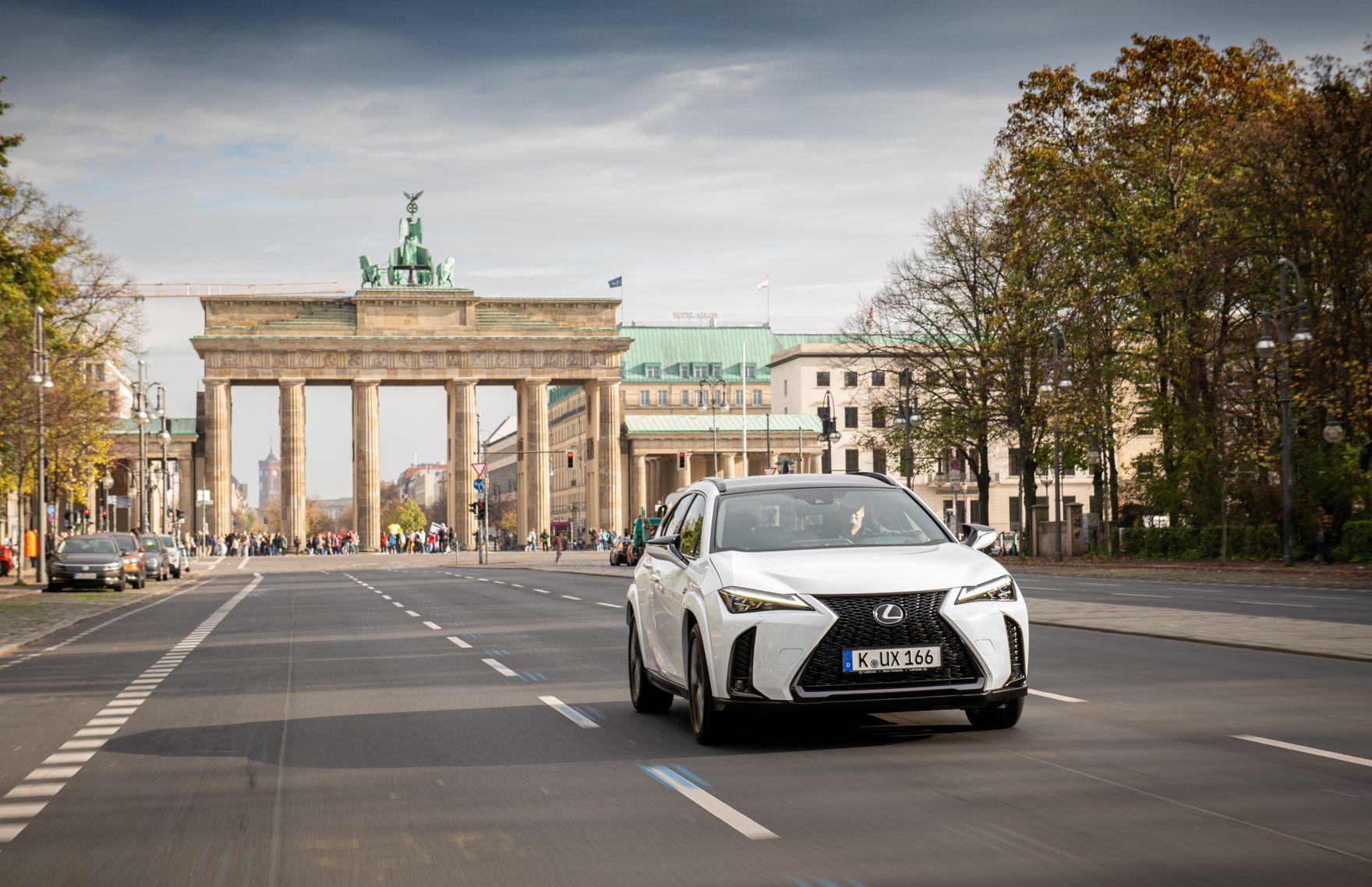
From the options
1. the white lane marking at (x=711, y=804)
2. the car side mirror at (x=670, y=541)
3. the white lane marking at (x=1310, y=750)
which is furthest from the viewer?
the car side mirror at (x=670, y=541)

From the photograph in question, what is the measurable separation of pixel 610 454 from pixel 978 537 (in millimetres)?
107152

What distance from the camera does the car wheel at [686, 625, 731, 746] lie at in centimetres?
984

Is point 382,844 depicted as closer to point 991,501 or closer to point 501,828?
point 501,828

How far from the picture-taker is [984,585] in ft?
31.4

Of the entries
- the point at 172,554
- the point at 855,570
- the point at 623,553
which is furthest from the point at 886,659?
the point at 623,553

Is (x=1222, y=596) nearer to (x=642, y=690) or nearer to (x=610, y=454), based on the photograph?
(x=642, y=690)

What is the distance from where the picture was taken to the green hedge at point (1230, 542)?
40344 millimetres

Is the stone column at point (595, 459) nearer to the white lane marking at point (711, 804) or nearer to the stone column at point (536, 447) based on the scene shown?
the stone column at point (536, 447)

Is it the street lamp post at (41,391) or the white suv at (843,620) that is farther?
the street lamp post at (41,391)

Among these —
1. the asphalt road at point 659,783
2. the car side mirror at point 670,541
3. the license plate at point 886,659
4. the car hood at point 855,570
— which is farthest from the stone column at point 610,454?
the license plate at point 886,659

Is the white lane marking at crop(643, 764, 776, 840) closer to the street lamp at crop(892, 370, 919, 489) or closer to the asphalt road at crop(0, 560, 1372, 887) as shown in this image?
the asphalt road at crop(0, 560, 1372, 887)

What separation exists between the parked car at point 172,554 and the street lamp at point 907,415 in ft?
89.2

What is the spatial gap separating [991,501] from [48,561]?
9606 centimetres

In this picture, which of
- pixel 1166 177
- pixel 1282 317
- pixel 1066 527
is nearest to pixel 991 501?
pixel 1066 527
